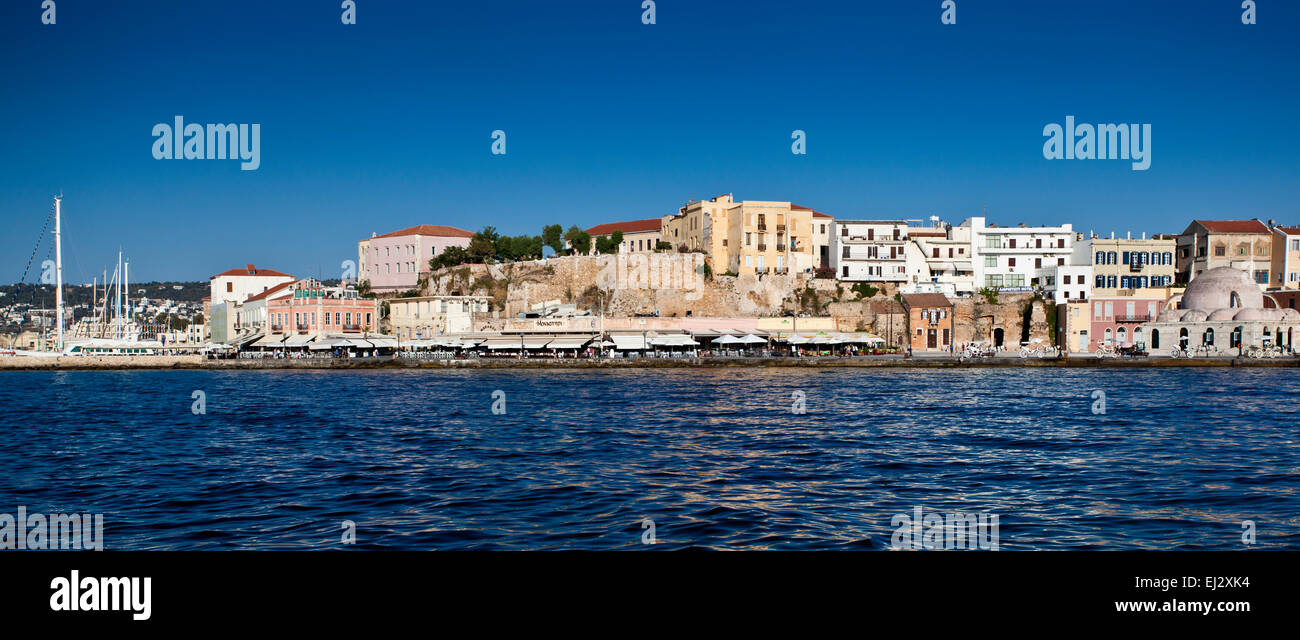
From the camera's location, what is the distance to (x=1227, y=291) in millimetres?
61344

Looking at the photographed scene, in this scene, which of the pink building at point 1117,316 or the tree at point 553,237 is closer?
the pink building at point 1117,316

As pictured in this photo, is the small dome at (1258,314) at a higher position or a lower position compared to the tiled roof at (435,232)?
lower

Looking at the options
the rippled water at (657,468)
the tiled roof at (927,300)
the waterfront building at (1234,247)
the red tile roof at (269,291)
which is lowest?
the rippled water at (657,468)

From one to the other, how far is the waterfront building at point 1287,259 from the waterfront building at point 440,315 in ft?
205

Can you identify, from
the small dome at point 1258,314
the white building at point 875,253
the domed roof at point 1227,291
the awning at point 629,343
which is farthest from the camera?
the white building at point 875,253

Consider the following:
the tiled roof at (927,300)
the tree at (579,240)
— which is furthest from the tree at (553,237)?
the tiled roof at (927,300)

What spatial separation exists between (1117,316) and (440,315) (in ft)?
167

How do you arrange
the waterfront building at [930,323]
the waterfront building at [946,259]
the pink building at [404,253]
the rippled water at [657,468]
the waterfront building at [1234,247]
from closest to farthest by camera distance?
the rippled water at [657,468] → the waterfront building at [930,323] → the waterfront building at [1234,247] → the waterfront building at [946,259] → the pink building at [404,253]

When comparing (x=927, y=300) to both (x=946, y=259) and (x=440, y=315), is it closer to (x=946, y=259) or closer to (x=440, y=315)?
(x=946, y=259)

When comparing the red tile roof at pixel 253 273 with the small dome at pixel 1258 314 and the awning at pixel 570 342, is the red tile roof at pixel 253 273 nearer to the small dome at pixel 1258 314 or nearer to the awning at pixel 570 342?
the awning at pixel 570 342

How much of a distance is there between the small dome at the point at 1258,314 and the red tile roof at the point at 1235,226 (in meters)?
10.7

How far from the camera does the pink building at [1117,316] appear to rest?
64.3 meters

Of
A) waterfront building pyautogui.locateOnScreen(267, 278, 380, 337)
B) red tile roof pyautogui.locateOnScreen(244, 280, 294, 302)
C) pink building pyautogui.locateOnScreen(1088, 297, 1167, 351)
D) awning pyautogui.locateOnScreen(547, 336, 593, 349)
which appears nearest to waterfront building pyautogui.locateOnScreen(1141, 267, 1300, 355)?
pink building pyautogui.locateOnScreen(1088, 297, 1167, 351)

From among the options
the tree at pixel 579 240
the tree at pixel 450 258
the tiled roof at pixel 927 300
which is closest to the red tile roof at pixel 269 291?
the tree at pixel 450 258
